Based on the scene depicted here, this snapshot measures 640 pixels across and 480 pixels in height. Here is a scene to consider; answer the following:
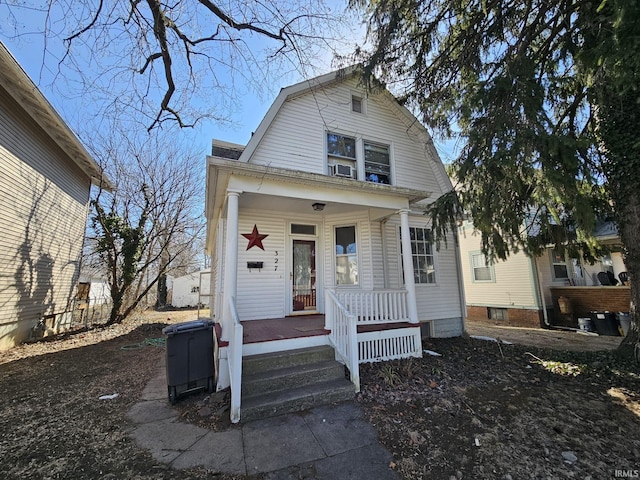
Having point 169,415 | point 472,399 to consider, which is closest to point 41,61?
point 169,415

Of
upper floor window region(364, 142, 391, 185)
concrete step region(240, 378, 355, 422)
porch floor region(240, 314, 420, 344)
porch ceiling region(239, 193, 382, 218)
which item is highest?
upper floor window region(364, 142, 391, 185)

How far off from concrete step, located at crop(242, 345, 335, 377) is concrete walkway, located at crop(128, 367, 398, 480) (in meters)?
0.77

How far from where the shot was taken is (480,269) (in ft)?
42.0

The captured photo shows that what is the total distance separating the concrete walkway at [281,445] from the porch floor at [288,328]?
4.09 ft

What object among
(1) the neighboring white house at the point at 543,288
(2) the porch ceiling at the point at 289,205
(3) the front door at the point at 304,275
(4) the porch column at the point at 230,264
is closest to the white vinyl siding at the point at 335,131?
(2) the porch ceiling at the point at 289,205

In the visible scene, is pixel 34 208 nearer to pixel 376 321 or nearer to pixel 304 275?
pixel 304 275

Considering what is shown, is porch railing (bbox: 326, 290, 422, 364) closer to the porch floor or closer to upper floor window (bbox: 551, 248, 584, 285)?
the porch floor

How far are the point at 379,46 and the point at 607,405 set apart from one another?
20.9ft

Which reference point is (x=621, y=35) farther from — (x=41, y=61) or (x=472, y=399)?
(x=41, y=61)

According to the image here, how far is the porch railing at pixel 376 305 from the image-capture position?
5.62m

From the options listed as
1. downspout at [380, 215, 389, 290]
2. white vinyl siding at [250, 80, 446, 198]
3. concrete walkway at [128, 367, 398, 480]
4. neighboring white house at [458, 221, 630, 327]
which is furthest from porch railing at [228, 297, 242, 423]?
neighboring white house at [458, 221, 630, 327]

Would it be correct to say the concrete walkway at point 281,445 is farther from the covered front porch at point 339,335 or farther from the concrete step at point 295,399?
the covered front porch at point 339,335

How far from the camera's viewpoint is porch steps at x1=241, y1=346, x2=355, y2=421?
11.6ft

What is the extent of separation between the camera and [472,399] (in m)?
3.84
